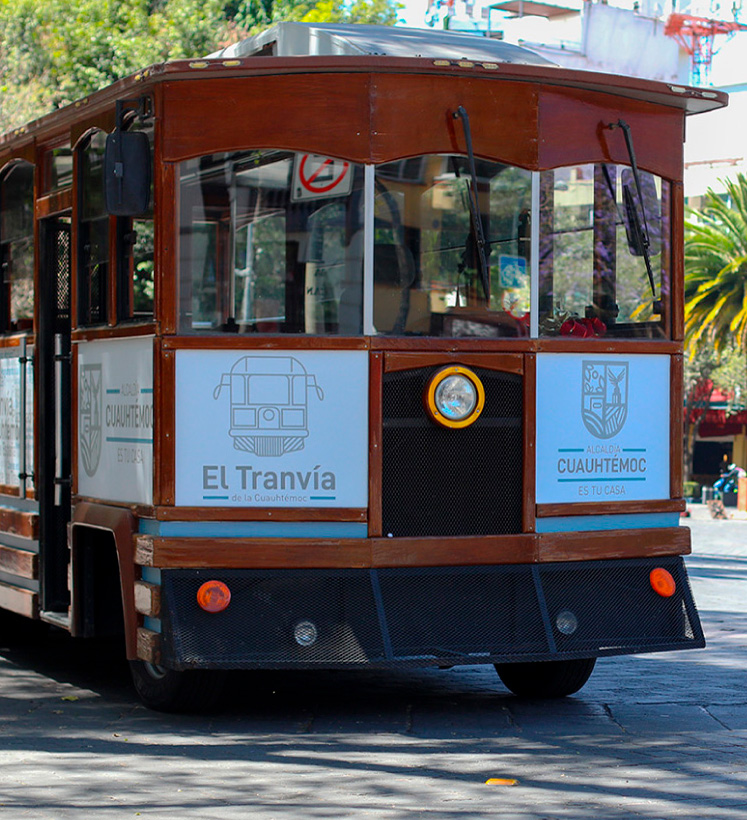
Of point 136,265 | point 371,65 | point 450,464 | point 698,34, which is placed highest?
point 698,34

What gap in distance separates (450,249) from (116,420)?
6.09 feet

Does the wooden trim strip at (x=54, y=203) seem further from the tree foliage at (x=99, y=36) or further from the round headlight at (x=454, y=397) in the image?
the tree foliage at (x=99, y=36)

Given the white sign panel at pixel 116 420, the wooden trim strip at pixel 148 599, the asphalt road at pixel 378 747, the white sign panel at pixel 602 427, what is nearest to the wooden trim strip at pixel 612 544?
the white sign panel at pixel 602 427

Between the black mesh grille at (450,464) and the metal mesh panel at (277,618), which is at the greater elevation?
the black mesh grille at (450,464)

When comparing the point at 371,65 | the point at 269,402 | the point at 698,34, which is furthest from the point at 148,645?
the point at 698,34

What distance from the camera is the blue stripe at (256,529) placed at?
23.2ft

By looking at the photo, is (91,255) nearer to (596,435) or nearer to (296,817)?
(596,435)

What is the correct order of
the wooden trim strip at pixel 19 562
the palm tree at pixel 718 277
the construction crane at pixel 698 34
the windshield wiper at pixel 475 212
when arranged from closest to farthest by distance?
the windshield wiper at pixel 475 212 < the wooden trim strip at pixel 19 562 < the palm tree at pixel 718 277 < the construction crane at pixel 698 34

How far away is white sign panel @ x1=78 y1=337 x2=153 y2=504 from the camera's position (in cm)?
730

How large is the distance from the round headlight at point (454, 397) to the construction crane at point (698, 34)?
186 ft

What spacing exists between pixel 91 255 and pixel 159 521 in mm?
1636

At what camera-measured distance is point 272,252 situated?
7.19 m

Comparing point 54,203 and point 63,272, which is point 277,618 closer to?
point 63,272

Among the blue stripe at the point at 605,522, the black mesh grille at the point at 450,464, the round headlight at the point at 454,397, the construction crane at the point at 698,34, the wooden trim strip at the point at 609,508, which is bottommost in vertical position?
the blue stripe at the point at 605,522
